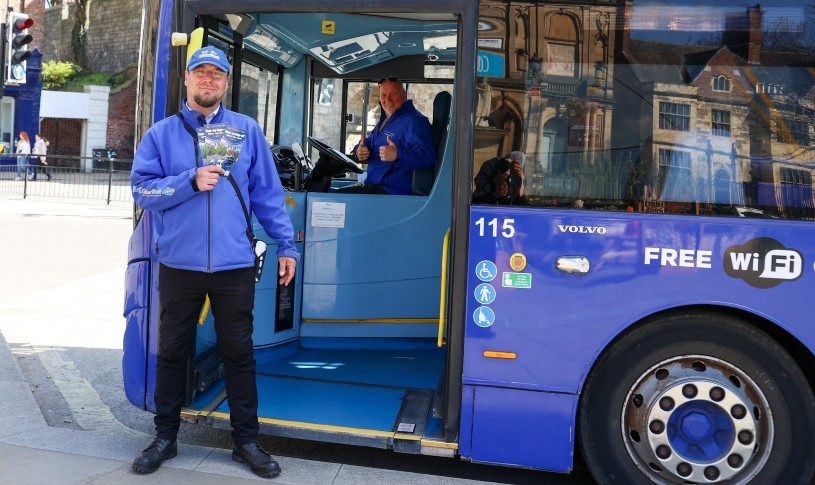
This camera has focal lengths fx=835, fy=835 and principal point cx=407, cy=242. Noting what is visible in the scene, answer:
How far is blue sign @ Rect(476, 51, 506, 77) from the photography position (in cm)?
375

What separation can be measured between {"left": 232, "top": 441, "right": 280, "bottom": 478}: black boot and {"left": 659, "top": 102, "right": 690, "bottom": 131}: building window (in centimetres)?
241

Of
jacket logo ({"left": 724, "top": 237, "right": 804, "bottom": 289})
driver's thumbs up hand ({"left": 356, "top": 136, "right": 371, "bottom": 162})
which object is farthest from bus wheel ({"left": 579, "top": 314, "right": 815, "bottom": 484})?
driver's thumbs up hand ({"left": 356, "top": 136, "right": 371, "bottom": 162})

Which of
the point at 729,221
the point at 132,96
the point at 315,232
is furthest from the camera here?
the point at 132,96

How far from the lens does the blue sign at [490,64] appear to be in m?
3.75

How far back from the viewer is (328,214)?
5.79m

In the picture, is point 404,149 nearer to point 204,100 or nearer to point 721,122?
point 204,100

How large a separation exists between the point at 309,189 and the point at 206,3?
201 cm

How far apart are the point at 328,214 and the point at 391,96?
1.04m

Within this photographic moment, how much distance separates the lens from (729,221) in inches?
141

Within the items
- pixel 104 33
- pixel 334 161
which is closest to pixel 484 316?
pixel 334 161

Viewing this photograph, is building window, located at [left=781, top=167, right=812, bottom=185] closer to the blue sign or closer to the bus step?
the blue sign

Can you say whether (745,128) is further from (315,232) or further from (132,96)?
(132,96)

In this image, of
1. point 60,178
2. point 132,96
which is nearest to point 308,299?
point 60,178

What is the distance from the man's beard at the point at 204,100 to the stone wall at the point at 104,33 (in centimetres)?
3946
